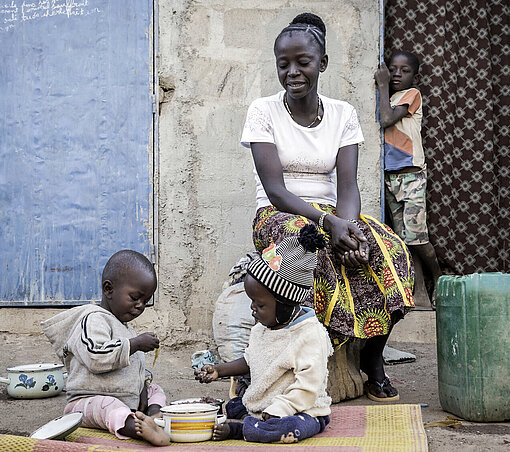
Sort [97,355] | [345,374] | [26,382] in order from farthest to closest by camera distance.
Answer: [26,382], [345,374], [97,355]

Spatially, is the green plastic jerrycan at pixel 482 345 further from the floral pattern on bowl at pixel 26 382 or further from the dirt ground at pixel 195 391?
the floral pattern on bowl at pixel 26 382

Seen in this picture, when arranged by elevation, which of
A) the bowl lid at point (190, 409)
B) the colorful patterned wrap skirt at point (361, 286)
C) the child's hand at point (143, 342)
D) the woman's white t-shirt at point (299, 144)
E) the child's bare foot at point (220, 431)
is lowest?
the child's bare foot at point (220, 431)

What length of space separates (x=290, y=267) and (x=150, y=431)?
740 mm

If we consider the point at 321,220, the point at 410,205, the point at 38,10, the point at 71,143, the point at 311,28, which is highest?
the point at 38,10

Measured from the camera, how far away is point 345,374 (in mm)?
3449

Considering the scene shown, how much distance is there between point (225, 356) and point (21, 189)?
2.08 metres

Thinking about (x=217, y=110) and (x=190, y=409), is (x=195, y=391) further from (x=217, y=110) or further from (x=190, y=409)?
(x=217, y=110)

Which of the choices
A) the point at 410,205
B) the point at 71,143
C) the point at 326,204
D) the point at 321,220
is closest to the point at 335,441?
the point at 321,220

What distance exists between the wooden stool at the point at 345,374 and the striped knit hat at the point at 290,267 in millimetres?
866

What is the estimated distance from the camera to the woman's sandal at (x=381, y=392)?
135 inches

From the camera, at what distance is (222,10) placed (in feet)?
16.7

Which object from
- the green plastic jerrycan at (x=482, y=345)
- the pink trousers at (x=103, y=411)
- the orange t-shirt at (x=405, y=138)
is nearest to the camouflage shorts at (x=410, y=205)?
the orange t-shirt at (x=405, y=138)

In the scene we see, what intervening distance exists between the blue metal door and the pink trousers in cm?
234

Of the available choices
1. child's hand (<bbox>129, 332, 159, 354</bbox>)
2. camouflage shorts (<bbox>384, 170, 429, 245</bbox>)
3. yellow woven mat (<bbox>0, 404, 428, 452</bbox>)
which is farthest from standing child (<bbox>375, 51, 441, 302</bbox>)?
child's hand (<bbox>129, 332, 159, 354</bbox>)
